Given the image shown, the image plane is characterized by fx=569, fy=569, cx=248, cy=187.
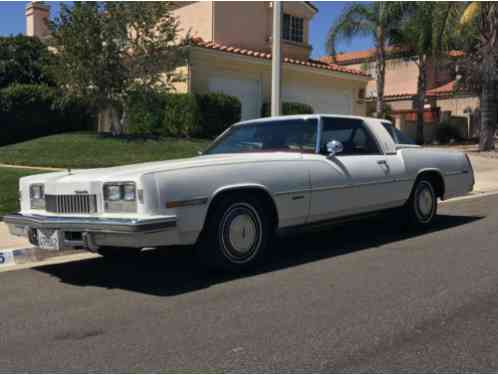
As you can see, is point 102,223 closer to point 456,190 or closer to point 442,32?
point 456,190

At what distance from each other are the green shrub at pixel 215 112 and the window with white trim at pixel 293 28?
7209 mm

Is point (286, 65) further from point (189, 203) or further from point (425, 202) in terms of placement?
point (189, 203)

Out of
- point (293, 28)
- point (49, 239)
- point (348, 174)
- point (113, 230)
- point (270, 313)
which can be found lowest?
point (270, 313)

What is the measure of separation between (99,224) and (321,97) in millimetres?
19112

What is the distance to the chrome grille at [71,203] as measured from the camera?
5102 millimetres

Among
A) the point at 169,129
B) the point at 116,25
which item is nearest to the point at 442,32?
the point at 169,129

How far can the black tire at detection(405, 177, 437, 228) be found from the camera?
24.2 feet

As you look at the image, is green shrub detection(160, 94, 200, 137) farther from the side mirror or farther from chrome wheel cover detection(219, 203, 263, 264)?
chrome wheel cover detection(219, 203, 263, 264)

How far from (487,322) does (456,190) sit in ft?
14.4

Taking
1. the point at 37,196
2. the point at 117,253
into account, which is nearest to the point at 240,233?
the point at 117,253

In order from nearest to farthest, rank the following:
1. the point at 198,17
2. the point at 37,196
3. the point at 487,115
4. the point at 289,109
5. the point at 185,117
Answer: the point at 37,196, the point at 185,117, the point at 289,109, the point at 198,17, the point at 487,115

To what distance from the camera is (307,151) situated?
624 cm

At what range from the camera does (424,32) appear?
1034 inches

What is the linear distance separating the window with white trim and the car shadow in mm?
17752
